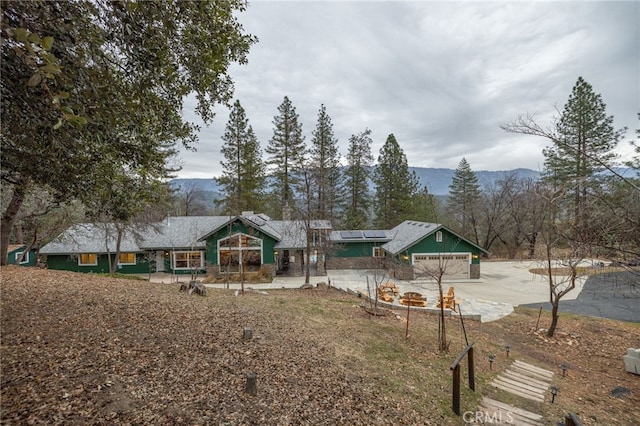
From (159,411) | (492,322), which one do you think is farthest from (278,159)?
(159,411)

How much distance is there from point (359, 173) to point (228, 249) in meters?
18.0

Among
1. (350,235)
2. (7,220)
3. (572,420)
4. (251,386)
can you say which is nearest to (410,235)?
(350,235)

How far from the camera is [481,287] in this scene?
19125 millimetres

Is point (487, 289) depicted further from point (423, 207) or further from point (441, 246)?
point (423, 207)

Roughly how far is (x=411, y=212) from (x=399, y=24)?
81.0 feet

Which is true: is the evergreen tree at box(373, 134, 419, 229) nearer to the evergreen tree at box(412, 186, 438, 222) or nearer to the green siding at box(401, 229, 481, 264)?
the evergreen tree at box(412, 186, 438, 222)

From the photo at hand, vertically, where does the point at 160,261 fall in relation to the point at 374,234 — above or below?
below

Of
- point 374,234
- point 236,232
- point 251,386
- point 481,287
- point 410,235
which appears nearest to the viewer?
point 251,386

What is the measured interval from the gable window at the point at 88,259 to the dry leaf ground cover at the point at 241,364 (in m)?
13.1

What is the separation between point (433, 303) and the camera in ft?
48.8

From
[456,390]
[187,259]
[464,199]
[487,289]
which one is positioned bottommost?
[487,289]

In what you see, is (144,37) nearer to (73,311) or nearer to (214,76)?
(214,76)

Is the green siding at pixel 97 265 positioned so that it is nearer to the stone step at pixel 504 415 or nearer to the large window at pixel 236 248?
the large window at pixel 236 248

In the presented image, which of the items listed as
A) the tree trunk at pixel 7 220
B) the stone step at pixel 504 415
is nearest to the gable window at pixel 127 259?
the tree trunk at pixel 7 220
